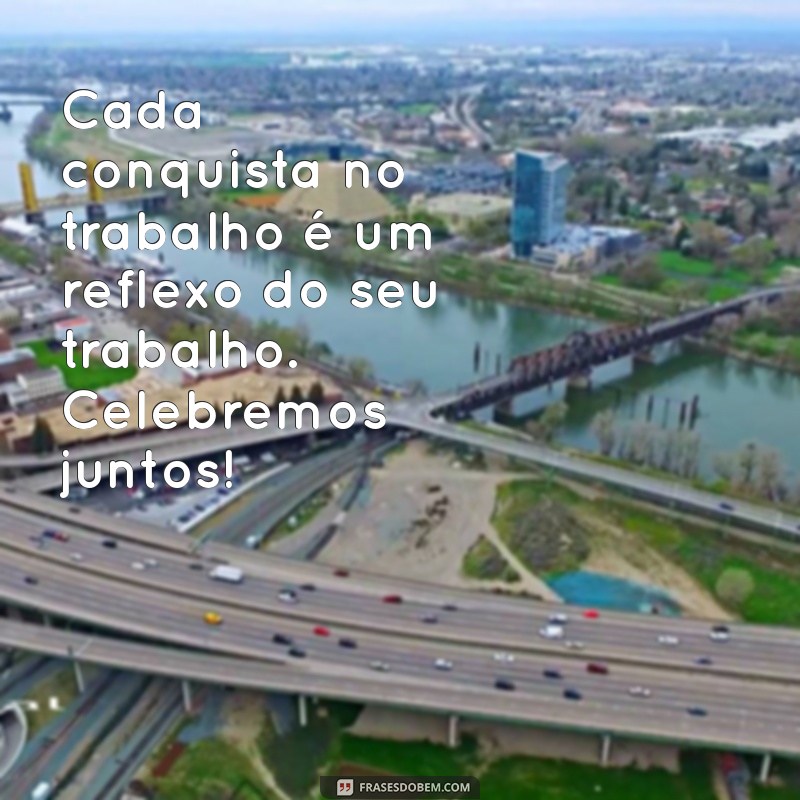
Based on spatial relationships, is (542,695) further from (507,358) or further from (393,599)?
(507,358)

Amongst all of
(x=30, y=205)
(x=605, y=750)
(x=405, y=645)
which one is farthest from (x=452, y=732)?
(x=30, y=205)

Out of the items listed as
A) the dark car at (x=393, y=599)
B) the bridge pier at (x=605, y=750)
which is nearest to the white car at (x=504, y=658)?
the bridge pier at (x=605, y=750)

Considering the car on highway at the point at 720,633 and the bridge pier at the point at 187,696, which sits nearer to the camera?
the bridge pier at the point at 187,696

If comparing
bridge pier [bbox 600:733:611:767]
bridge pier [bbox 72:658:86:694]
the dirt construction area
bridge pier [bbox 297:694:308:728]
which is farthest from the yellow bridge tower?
bridge pier [bbox 600:733:611:767]

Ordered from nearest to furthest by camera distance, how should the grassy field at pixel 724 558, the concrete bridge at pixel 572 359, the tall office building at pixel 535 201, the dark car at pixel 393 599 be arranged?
the dark car at pixel 393 599 < the grassy field at pixel 724 558 < the concrete bridge at pixel 572 359 < the tall office building at pixel 535 201

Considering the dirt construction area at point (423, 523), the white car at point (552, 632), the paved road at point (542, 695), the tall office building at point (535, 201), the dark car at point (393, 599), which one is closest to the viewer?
the paved road at point (542, 695)

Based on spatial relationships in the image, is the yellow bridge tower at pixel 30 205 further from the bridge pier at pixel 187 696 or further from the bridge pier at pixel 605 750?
the bridge pier at pixel 605 750

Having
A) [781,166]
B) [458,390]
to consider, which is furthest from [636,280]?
[781,166]
